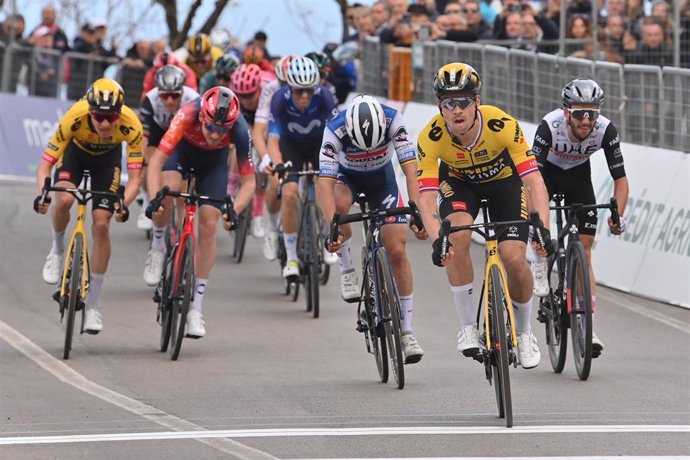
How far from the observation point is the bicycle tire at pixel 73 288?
1194 cm

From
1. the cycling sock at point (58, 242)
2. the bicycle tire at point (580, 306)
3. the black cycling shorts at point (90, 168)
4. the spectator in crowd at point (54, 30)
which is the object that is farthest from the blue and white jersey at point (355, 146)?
the spectator in crowd at point (54, 30)

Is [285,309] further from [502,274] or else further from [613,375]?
[502,274]

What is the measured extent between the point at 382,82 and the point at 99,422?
14.8 metres

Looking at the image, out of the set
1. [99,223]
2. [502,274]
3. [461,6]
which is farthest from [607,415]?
[461,6]

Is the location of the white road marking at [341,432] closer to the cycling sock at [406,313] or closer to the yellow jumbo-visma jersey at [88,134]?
the cycling sock at [406,313]

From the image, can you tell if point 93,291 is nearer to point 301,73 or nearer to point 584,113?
point 301,73

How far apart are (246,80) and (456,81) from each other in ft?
23.8

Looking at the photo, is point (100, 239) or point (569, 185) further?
point (100, 239)

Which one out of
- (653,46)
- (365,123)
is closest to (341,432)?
(365,123)

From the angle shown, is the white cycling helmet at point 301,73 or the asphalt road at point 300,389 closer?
the asphalt road at point 300,389

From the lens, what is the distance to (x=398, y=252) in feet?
35.9

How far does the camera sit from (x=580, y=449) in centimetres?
832

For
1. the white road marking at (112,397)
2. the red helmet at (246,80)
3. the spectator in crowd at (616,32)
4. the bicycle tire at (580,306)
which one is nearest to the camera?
the white road marking at (112,397)

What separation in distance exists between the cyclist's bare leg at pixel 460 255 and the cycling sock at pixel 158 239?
5.00 metres
